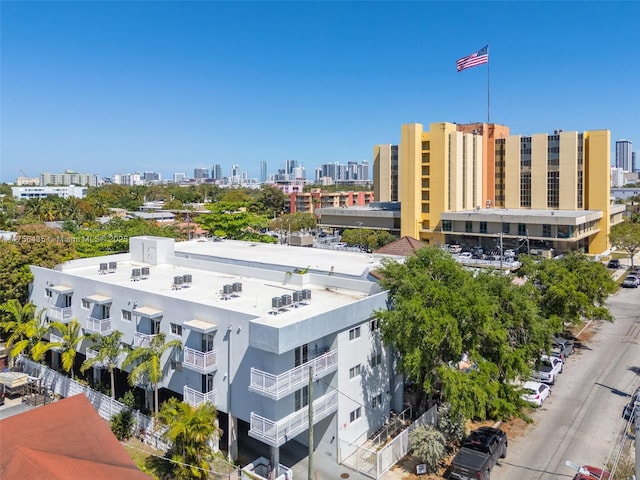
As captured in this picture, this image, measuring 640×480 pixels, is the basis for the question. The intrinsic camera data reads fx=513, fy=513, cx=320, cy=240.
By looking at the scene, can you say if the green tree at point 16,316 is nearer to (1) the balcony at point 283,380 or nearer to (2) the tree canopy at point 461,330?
(1) the balcony at point 283,380

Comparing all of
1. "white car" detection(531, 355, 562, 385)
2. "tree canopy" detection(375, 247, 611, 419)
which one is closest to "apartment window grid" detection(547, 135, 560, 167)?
"white car" detection(531, 355, 562, 385)

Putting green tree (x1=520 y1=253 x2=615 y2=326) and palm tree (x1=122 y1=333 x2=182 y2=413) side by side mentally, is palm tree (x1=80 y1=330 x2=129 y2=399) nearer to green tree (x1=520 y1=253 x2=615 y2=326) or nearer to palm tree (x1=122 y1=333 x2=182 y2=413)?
palm tree (x1=122 y1=333 x2=182 y2=413)

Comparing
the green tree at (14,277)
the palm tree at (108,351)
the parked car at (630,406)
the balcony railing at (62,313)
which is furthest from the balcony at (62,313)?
the parked car at (630,406)

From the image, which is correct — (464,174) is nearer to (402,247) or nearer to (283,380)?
(402,247)

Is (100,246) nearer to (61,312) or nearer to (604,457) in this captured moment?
(61,312)

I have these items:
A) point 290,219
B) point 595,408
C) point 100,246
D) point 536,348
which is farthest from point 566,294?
point 290,219

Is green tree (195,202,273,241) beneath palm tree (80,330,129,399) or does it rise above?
above

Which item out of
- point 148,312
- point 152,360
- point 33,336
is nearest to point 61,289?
point 33,336
